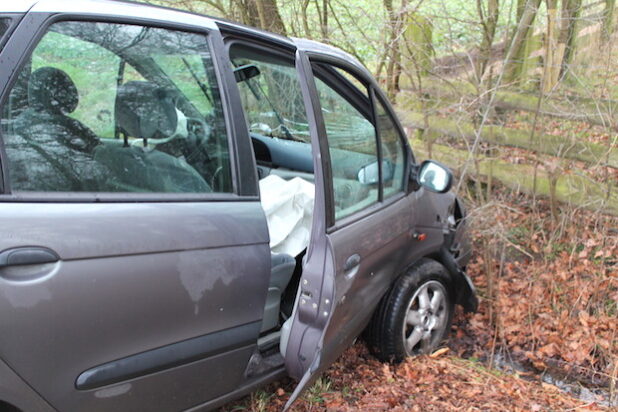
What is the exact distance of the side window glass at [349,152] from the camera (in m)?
2.78

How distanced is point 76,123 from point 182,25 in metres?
0.63

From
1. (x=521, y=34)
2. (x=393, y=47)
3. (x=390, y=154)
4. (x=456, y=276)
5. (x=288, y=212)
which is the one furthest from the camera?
(x=393, y=47)

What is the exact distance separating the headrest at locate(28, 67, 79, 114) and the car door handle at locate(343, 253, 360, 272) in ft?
4.54

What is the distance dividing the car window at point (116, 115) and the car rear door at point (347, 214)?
49cm

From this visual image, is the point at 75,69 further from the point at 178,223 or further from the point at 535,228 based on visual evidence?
the point at 535,228

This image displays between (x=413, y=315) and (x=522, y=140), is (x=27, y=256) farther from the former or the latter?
(x=522, y=140)

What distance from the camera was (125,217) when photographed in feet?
6.50

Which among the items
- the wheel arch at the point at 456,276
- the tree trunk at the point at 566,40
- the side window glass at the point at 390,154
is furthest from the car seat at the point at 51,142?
the tree trunk at the point at 566,40

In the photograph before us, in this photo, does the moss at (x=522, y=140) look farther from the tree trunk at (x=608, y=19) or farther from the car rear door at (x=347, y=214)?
the car rear door at (x=347, y=214)

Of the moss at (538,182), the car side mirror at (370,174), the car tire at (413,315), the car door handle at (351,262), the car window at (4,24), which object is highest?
the car window at (4,24)

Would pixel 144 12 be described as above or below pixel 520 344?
above

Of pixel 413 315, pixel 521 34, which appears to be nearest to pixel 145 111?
pixel 413 315

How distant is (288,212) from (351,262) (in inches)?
25.0

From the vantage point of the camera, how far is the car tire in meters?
3.34
